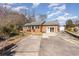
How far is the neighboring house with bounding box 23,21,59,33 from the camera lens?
167 inches

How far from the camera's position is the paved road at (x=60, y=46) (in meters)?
4.19

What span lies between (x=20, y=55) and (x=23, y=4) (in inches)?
28.7

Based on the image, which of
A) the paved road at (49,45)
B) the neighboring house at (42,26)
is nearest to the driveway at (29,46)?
the paved road at (49,45)

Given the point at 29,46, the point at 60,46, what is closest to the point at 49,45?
the point at 60,46

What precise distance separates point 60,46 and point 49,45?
0.52 feet

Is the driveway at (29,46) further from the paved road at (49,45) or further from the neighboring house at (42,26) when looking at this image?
the neighboring house at (42,26)

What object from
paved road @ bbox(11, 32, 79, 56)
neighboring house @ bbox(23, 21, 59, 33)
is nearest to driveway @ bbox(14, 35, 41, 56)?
paved road @ bbox(11, 32, 79, 56)

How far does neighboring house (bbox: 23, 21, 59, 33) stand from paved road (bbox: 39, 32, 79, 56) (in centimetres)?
12

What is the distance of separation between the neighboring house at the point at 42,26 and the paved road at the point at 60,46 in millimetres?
118

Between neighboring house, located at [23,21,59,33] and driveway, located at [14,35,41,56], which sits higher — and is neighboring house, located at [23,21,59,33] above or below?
above

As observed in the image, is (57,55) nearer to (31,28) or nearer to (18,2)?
(31,28)

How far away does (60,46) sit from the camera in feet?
13.8

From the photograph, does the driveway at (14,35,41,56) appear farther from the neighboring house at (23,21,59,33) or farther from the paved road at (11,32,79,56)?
the neighboring house at (23,21,59,33)

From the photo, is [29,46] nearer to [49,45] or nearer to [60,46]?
[49,45]
